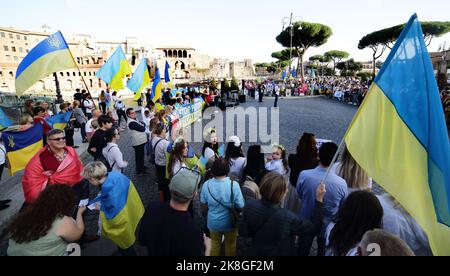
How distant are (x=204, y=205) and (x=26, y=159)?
395cm

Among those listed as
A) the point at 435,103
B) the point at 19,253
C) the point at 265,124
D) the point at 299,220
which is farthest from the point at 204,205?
the point at 265,124

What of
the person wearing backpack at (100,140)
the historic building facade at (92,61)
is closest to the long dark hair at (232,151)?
the person wearing backpack at (100,140)

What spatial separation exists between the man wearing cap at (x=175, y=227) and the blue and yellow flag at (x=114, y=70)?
668 cm

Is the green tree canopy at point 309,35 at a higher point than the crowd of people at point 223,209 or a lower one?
higher

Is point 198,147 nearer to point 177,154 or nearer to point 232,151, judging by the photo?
point 177,154

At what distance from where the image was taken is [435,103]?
71.3 inches

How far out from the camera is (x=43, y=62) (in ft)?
17.1

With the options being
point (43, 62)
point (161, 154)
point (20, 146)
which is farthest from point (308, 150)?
point (43, 62)

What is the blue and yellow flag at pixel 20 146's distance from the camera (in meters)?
4.44

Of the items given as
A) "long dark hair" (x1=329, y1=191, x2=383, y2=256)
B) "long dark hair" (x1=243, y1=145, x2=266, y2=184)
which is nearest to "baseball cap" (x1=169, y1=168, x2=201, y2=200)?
"long dark hair" (x1=329, y1=191, x2=383, y2=256)

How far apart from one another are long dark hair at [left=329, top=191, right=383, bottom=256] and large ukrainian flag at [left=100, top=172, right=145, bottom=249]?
219 centimetres

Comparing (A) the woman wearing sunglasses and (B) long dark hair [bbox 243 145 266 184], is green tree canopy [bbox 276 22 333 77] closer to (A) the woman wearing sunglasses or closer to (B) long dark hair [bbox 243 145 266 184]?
(B) long dark hair [bbox 243 145 266 184]

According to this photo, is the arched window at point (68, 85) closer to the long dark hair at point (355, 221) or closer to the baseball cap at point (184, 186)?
the baseball cap at point (184, 186)

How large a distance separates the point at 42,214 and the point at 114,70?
6.52 meters
